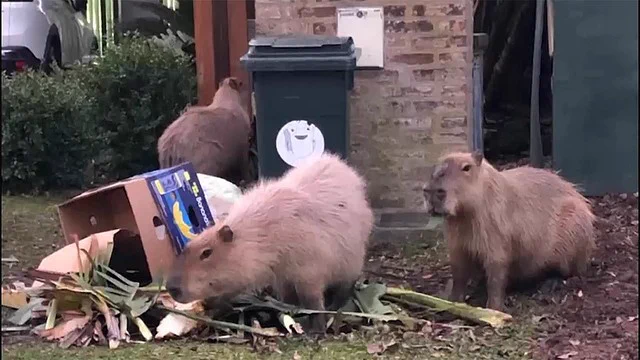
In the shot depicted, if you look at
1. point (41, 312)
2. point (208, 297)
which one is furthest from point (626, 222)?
point (41, 312)

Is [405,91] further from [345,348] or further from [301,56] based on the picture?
[345,348]

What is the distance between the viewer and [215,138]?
7.17 m

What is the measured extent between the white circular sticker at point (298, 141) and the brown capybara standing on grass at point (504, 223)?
1.15 m

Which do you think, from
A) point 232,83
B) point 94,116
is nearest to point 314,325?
point 232,83

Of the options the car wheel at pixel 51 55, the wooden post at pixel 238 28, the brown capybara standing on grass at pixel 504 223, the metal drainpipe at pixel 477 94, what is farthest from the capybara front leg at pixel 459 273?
the car wheel at pixel 51 55

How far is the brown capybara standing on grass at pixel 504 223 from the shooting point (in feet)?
16.0

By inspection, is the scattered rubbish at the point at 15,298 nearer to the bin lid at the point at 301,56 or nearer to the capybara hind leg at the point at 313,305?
the capybara hind leg at the point at 313,305

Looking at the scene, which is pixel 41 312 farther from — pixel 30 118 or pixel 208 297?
pixel 30 118

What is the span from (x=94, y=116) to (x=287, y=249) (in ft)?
14.4

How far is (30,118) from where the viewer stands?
791 cm

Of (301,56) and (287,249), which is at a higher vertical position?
(301,56)

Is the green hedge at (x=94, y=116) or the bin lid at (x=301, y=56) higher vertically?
the bin lid at (x=301, y=56)

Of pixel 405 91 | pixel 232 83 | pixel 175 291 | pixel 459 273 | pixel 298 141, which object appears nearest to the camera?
pixel 175 291

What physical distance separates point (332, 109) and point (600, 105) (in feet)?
7.19
